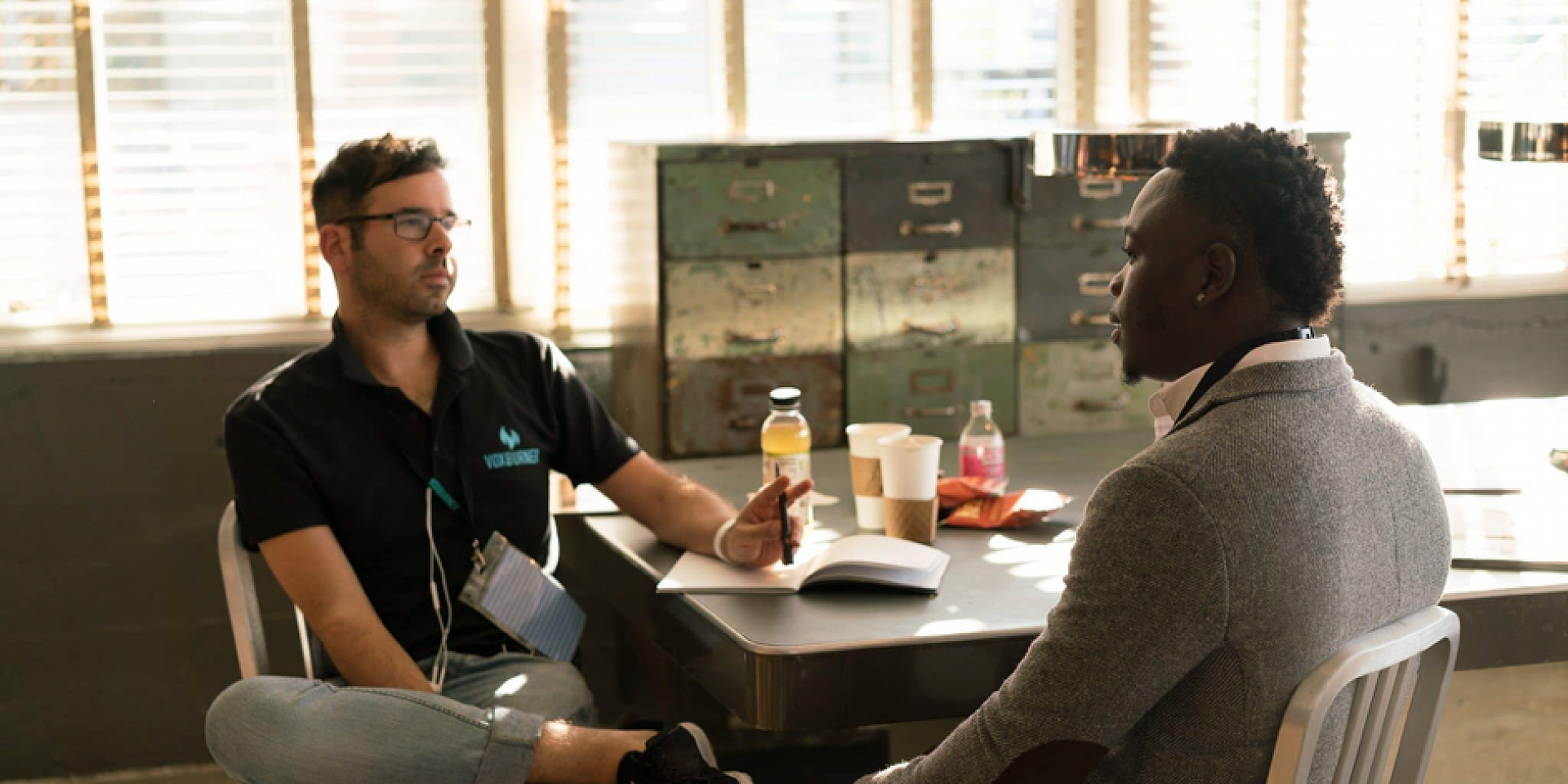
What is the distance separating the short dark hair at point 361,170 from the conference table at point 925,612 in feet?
2.13

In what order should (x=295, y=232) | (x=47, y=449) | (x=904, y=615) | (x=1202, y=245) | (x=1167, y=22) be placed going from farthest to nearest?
(x=1167, y=22)
(x=295, y=232)
(x=47, y=449)
(x=904, y=615)
(x=1202, y=245)

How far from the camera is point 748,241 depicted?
3.81 metres

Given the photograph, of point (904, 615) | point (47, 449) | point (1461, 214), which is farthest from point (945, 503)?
point (1461, 214)

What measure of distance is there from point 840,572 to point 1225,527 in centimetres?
76

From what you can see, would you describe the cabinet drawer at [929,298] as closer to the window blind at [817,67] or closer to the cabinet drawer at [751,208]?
the cabinet drawer at [751,208]

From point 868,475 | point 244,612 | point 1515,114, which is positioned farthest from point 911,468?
point 1515,114

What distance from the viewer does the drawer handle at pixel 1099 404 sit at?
4129 mm

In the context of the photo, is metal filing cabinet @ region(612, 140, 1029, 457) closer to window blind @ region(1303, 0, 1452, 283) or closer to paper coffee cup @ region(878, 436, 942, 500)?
window blind @ region(1303, 0, 1452, 283)

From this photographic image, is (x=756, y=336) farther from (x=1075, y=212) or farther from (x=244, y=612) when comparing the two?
(x=244, y=612)

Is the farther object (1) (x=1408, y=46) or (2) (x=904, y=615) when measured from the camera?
(1) (x=1408, y=46)

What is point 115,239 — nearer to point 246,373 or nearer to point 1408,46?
point 246,373

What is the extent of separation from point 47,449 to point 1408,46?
4269 mm

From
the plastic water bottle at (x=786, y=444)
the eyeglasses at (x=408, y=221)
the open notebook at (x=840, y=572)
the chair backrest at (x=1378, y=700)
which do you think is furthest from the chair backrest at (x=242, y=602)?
the chair backrest at (x=1378, y=700)

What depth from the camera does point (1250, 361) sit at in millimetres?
1457
